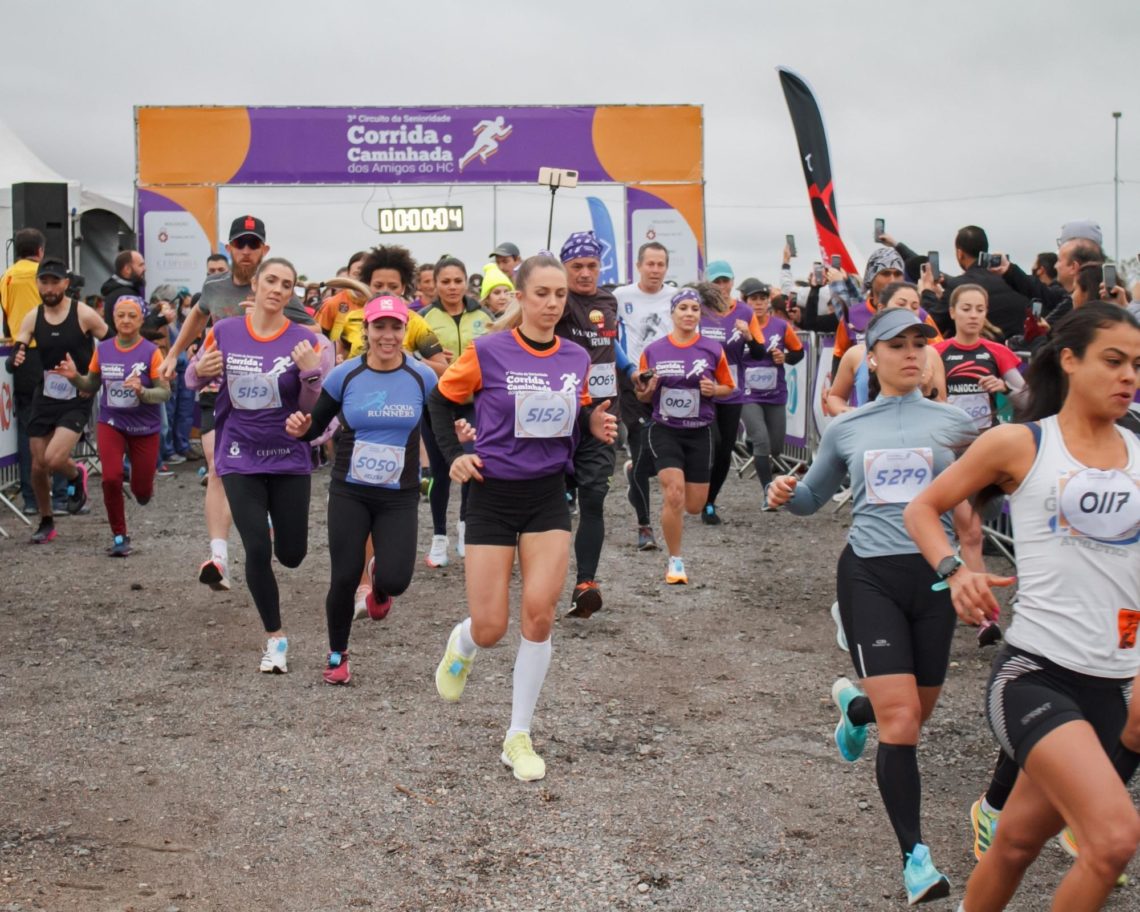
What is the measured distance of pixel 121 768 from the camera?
5.34m

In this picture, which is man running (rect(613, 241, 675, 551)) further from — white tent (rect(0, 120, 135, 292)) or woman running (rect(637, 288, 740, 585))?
white tent (rect(0, 120, 135, 292))

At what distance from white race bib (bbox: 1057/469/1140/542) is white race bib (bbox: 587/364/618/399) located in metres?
4.91

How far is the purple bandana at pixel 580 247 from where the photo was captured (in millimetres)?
7672

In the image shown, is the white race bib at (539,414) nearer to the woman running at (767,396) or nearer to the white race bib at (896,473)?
the white race bib at (896,473)

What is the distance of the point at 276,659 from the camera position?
6.82 metres

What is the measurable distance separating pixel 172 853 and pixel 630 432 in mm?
5920

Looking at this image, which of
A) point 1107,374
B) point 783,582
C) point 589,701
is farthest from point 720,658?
point 1107,374

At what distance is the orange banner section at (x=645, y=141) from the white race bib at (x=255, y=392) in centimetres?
1419

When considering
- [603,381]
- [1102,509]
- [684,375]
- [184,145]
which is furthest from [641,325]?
[184,145]

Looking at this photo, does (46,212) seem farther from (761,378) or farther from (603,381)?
(603,381)

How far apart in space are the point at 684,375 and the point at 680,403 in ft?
0.78

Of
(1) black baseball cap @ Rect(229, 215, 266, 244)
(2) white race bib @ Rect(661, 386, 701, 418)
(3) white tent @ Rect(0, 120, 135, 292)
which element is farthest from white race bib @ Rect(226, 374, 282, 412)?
(3) white tent @ Rect(0, 120, 135, 292)

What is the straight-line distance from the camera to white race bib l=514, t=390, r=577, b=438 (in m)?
5.45

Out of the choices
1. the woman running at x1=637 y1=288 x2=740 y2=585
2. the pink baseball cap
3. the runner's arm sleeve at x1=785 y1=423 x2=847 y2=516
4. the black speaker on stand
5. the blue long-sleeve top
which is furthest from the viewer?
the black speaker on stand
